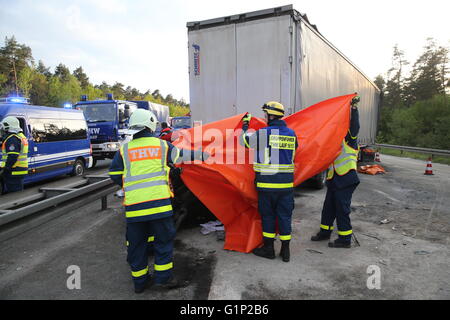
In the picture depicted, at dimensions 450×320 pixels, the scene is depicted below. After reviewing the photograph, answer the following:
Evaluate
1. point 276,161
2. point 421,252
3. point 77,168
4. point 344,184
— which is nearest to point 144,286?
point 276,161

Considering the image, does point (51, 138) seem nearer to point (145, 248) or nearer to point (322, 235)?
point (145, 248)

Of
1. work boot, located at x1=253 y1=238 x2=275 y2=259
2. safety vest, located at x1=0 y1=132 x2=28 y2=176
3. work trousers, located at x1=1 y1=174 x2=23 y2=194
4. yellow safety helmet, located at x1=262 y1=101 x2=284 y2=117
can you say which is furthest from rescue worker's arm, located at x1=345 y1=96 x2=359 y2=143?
work trousers, located at x1=1 y1=174 x2=23 y2=194

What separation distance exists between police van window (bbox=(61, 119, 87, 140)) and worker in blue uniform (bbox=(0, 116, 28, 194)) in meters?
3.52

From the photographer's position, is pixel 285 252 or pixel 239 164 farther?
pixel 239 164

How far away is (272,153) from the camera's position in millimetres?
3734

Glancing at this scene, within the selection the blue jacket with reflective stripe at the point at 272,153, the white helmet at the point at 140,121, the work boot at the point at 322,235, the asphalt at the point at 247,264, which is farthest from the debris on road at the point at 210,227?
the white helmet at the point at 140,121

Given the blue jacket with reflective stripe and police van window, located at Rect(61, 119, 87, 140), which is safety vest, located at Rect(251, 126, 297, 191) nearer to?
the blue jacket with reflective stripe

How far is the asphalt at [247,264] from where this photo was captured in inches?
120

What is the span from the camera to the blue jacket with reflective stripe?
3.71 metres

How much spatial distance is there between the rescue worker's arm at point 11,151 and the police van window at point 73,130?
12.1 ft

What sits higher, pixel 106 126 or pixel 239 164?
pixel 106 126

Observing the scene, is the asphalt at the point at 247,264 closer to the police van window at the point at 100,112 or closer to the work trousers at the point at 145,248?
the work trousers at the point at 145,248

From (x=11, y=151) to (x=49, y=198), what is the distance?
110 inches

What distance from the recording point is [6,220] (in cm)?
266
